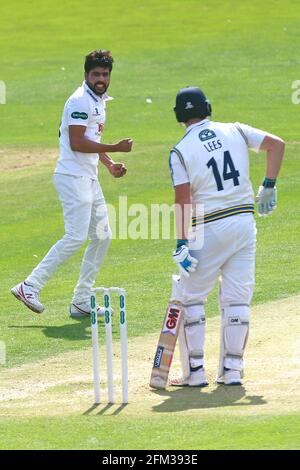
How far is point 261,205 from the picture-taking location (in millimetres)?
11258

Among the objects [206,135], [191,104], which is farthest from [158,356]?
[191,104]

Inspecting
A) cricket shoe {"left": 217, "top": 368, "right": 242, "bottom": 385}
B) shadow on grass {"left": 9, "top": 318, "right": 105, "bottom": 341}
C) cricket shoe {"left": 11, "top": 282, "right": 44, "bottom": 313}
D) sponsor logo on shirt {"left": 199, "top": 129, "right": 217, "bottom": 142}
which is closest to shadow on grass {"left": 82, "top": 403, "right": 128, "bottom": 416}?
cricket shoe {"left": 217, "top": 368, "right": 242, "bottom": 385}

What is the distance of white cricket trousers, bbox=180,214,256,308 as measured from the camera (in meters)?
10.9

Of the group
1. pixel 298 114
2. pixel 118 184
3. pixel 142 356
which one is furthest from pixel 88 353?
pixel 298 114

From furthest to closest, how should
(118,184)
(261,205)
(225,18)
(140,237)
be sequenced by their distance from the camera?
1. (225,18)
2. (118,184)
3. (140,237)
4. (261,205)

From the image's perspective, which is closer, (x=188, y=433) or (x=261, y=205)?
(x=188, y=433)

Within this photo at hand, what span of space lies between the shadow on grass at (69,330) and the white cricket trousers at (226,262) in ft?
8.80

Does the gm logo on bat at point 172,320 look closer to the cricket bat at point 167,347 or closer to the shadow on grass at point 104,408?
the cricket bat at point 167,347

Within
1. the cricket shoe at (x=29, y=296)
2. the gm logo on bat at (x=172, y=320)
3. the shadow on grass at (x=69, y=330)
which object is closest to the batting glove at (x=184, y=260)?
the gm logo on bat at (x=172, y=320)

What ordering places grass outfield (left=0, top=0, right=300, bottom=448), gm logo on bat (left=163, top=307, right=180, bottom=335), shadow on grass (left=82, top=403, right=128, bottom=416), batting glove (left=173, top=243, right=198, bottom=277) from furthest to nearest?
grass outfield (left=0, top=0, right=300, bottom=448) < gm logo on bat (left=163, top=307, right=180, bottom=335) < batting glove (left=173, top=243, right=198, bottom=277) < shadow on grass (left=82, top=403, right=128, bottom=416)

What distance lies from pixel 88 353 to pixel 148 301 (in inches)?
97.6

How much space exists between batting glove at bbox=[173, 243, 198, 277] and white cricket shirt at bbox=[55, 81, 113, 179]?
11.0ft

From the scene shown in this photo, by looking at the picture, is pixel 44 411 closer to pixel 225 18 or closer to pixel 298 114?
pixel 298 114

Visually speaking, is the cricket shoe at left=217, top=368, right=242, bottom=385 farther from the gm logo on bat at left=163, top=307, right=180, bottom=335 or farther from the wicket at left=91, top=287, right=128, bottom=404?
the wicket at left=91, top=287, right=128, bottom=404
